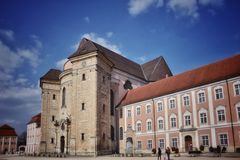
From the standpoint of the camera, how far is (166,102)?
35.6m

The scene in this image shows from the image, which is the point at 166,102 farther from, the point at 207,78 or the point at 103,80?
the point at 103,80

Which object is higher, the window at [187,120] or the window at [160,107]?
the window at [160,107]

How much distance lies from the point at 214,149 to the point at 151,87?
51.8 ft

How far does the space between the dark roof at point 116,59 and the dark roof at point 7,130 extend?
60.3m

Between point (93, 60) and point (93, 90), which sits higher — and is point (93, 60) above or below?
above

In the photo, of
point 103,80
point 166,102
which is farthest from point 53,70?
point 166,102

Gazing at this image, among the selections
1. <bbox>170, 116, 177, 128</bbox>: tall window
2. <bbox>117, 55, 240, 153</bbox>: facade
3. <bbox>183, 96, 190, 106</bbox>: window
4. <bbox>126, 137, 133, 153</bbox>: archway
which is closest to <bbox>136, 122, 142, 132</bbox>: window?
<bbox>117, 55, 240, 153</bbox>: facade

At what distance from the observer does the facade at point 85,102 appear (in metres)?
38.9

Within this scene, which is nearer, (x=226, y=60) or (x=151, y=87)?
(x=226, y=60)

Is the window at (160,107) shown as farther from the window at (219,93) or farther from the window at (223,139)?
the window at (223,139)

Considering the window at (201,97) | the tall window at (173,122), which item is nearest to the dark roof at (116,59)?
the tall window at (173,122)

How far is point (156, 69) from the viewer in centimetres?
5731

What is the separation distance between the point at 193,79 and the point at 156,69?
923 inches

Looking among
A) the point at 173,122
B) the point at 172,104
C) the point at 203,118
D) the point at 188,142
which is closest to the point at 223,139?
the point at 203,118
